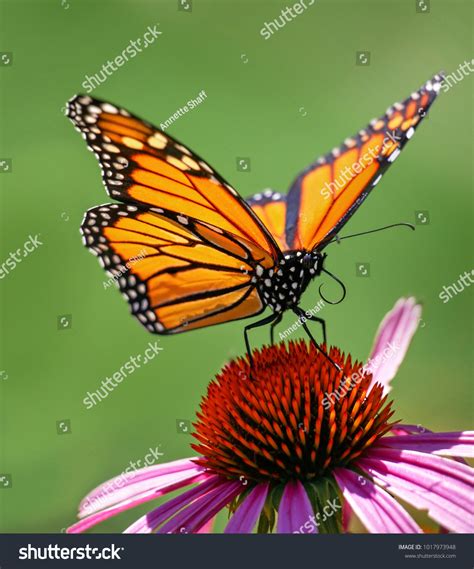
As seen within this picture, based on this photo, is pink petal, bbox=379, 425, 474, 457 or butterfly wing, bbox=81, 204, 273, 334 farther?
butterfly wing, bbox=81, 204, 273, 334

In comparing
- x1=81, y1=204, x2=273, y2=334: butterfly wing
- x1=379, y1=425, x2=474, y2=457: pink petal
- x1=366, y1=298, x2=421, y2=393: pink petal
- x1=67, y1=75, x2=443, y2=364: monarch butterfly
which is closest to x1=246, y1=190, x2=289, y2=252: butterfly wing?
x1=67, y1=75, x2=443, y2=364: monarch butterfly

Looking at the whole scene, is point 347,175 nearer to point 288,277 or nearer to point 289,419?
point 288,277

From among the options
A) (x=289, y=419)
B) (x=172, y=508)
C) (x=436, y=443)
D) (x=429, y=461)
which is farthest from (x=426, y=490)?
(x=172, y=508)

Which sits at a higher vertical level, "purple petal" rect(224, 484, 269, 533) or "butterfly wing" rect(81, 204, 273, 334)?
"butterfly wing" rect(81, 204, 273, 334)

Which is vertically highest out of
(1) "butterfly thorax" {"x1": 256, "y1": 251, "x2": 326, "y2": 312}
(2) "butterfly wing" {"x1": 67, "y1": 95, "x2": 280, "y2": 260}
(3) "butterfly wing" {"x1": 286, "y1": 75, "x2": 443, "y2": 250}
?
(2) "butterfly wing" {"x1": 67, "y1": 95, "x2": 280, "y2": 260}

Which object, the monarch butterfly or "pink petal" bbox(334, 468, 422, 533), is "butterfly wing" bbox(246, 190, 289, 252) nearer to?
the monarch butterfly

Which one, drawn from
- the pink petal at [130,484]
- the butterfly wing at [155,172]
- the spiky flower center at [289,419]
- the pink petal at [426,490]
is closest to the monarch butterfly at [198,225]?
the butterfly wing at [155,172]
